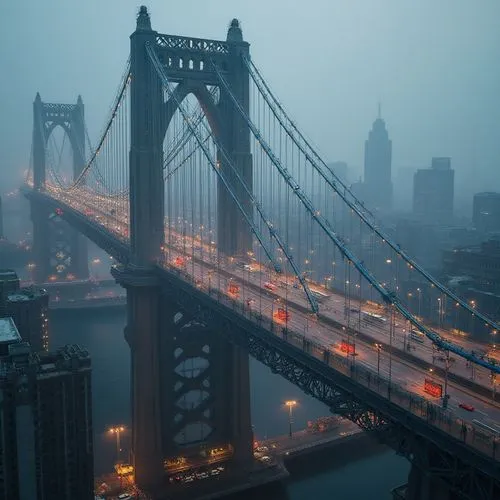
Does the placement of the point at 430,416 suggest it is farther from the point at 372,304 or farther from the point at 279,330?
the point at 372,304

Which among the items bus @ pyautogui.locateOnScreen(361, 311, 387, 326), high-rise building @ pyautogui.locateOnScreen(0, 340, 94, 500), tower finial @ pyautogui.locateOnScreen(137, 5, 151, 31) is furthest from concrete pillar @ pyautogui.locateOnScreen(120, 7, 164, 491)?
bus @ pyautogui.locateOnScreen(361, 311, 387, 326)

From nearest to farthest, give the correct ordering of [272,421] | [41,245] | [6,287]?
[272,421] < [6,287] < [41,245]

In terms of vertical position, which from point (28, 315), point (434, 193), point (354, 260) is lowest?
point (28, 315)

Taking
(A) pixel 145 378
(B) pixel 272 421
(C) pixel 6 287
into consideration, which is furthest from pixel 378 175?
(A) pixel 145 378

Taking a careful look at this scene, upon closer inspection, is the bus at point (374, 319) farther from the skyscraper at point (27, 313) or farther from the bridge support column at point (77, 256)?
the bridge support column at point (77, 256)

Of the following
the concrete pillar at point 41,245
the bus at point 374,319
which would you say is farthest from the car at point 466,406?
the concrete pillar at point 41,245

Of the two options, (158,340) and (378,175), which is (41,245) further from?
(378,175)
